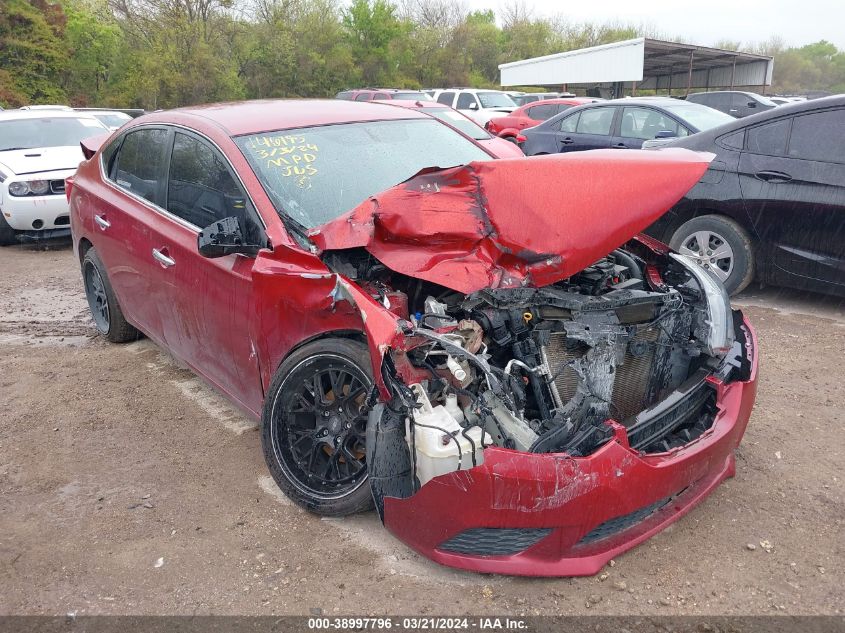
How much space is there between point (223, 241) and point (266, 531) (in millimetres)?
1304

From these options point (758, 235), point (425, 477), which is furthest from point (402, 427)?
point (758, 235)

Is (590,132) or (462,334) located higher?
(590,132)

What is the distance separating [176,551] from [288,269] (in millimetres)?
1284

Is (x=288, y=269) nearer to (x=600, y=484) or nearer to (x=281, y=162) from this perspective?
(x=281, y=162)

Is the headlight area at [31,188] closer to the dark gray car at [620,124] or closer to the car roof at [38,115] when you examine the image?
the car roof at [38,115]

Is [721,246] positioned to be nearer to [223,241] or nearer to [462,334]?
[462,334]

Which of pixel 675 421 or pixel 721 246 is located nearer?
pixel 675 421

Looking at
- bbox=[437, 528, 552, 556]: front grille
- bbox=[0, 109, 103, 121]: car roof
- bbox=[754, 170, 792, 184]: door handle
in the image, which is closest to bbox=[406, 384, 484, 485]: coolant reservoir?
bbox=[437, 528, 552, 556]: front grille

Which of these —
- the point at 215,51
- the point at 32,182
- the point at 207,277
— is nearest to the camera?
the point at 207,277

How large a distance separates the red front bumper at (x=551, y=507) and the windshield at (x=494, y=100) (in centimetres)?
1735

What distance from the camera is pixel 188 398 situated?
177 inches

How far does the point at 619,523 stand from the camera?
102 inches

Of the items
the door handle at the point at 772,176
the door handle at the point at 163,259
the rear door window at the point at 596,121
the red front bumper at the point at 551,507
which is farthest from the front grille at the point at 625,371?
the rear door window at the point at 596,121

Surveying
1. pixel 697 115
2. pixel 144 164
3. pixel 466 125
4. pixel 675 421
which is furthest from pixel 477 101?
pixel 675 421
